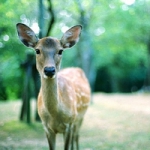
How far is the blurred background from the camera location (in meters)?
6.26

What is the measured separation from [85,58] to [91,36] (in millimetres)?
1003

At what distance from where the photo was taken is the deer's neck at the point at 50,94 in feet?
13.8

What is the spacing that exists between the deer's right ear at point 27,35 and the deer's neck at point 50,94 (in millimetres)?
648

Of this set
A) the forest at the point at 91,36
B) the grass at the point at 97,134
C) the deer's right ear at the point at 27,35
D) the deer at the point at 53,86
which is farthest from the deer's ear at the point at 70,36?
the grass at the point at 97,134

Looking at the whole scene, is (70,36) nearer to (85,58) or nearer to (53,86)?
(53,86)

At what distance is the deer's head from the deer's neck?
0.13 m

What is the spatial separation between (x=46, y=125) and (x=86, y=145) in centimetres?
187

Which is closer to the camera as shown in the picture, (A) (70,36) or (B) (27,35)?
(B) (27,35)

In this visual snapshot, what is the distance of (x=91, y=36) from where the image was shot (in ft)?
50.8

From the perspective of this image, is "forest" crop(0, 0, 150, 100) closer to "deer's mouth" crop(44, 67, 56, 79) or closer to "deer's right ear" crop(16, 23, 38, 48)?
"deer's right ear" crop(16, 23, 38, 48)

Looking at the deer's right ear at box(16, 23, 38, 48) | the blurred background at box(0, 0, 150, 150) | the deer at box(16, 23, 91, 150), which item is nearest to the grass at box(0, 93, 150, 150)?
the blurred background at box(0, 0, 150, 150)

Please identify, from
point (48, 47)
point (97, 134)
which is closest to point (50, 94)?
point (48, 47)

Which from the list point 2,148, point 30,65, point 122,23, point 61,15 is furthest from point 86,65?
point 2,148

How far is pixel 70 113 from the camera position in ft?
15.6
